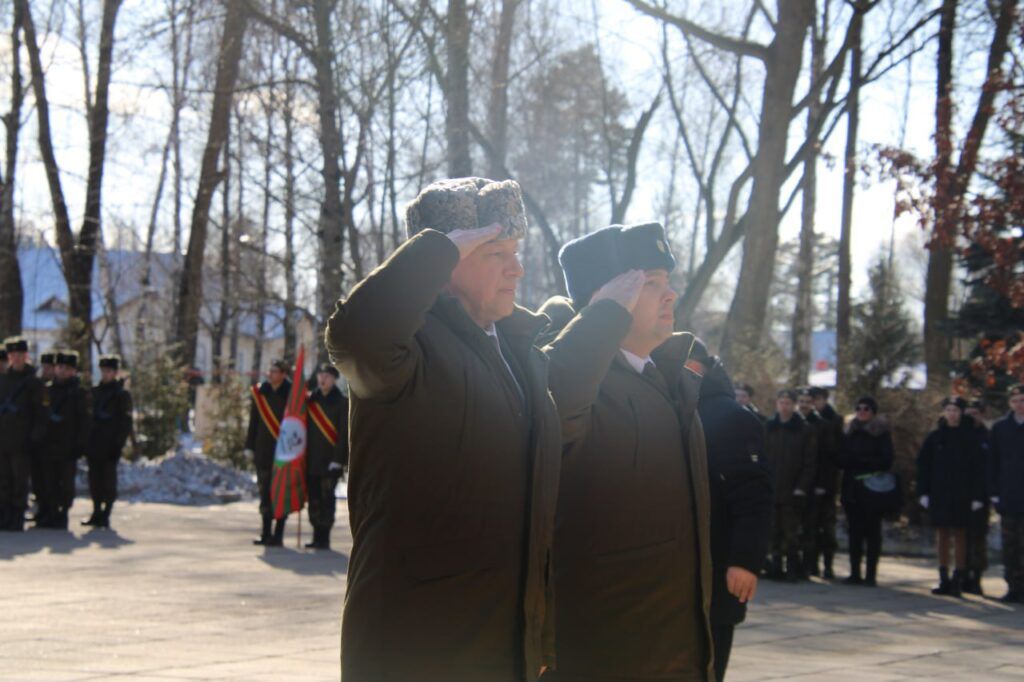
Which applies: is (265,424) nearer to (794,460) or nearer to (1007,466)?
(794,460)

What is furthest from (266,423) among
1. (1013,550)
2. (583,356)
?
(583,356)

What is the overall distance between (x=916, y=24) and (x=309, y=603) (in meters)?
14.4

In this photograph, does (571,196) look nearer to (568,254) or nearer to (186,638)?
(186,638)

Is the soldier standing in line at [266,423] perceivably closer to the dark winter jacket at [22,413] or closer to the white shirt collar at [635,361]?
the dark winter jacket at [22,413]

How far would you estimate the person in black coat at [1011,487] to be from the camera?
1338cm

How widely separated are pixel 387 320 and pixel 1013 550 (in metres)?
11.5

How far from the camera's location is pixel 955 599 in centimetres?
1342

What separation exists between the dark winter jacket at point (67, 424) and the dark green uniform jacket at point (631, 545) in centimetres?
1307

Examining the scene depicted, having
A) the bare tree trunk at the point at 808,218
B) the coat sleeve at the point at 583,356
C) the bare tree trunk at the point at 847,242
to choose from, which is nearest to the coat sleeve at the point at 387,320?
the coat sleeve at the point at 583,356

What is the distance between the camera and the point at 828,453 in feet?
49.0

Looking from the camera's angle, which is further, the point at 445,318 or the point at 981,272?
the point at 981,272

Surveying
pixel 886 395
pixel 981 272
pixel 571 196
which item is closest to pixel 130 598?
pixel 886 395

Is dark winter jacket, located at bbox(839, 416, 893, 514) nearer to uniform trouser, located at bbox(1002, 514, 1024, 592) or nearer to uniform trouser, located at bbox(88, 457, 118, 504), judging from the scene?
uniform trouser, located at bbox(1002, 514, 1024, 592)

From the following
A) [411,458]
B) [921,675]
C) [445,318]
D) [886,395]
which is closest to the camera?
[411,458]
